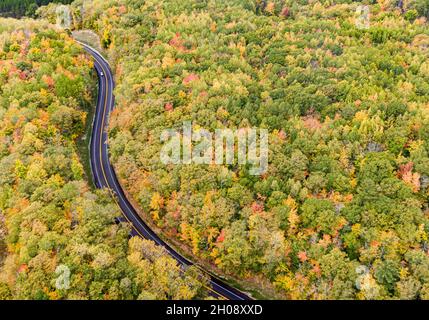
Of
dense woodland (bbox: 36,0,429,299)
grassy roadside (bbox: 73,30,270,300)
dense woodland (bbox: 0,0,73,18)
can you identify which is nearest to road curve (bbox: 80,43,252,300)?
grassy roadside (bbox: 73,30,270,300)

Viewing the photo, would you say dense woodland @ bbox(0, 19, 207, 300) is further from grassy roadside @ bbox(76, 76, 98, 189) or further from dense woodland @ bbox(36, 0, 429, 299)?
dense woodland @ bbox(36, 0, 429, 299)

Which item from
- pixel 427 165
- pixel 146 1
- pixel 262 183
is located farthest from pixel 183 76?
pixel 427 165

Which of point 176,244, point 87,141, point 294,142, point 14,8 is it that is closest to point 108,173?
point 87,141

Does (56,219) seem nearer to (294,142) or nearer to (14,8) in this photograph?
(294,142)

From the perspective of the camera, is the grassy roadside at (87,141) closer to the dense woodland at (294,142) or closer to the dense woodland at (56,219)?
the dense woodland at (56,219)

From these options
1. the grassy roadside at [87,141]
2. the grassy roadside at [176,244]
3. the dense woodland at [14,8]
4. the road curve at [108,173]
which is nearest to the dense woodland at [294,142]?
the grassy roadside at [176,244]

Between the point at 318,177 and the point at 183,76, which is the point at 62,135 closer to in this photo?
the point at 183,76
